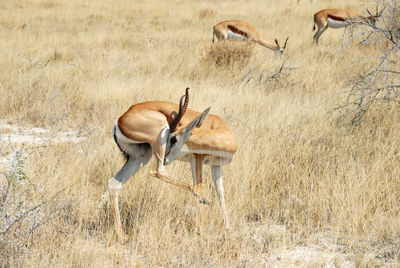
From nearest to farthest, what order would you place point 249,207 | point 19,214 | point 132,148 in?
point 19,214 → point 132,148 → point 249,207

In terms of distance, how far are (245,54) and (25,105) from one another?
13.8 feet

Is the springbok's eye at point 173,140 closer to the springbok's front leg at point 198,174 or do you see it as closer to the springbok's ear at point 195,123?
the springbok's ear at point 195,123

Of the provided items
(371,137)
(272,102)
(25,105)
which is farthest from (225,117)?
(25,105)

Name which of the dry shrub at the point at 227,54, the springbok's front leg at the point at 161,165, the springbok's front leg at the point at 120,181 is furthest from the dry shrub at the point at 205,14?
the springbok's front leg at the point at 161,165

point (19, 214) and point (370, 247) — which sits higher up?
point (19, 214)

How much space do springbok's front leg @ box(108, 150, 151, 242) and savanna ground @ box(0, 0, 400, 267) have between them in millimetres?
114

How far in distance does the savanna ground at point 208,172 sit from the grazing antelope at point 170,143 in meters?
0.30

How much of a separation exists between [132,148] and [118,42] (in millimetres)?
8909

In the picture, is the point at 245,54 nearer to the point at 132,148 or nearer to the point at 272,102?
the point at 272,102

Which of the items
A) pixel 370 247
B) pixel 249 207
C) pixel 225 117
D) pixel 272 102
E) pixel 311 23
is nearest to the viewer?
pixel 370 247

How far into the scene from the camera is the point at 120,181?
11.6 feet

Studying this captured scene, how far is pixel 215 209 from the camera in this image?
3.67 meters

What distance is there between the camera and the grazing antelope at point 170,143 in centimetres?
328

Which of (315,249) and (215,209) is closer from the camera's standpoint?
(315,249)
